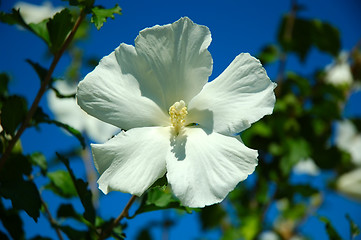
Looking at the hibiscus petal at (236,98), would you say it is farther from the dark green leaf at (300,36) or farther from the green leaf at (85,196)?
the dark green leaf at (300,36)

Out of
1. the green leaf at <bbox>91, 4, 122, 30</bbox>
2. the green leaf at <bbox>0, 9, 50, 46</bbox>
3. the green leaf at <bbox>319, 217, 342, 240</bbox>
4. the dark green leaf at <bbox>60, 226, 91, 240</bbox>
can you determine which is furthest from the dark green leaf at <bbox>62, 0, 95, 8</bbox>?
the green leaf at <bbox>319, 217, 342, 240</bbox>

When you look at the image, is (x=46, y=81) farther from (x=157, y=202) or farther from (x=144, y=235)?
(x=144, y=235)

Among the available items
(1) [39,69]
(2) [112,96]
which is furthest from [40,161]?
(2) [112,96]

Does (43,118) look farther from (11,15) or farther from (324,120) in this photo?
(324,120)

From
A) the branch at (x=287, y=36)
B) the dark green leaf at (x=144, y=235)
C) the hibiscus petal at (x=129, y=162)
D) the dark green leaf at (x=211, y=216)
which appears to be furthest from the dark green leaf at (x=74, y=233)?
the branch at (x=287, y=36)

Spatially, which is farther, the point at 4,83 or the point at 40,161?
the point at 4,83

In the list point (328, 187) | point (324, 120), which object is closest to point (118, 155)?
point (324, 120)
